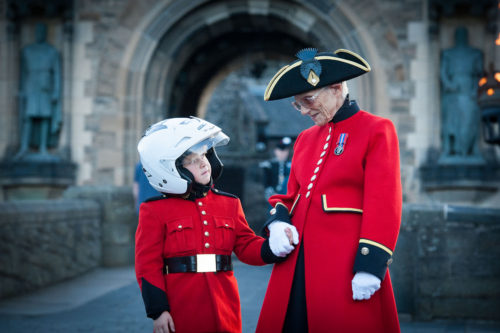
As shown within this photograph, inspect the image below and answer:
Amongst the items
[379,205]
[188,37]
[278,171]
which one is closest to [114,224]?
[278,171]

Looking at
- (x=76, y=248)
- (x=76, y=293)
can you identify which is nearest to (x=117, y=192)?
(x=76, y=248)

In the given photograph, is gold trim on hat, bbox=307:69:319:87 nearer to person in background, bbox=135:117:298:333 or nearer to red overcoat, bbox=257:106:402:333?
red overcoat, bbox=257:106:402:333

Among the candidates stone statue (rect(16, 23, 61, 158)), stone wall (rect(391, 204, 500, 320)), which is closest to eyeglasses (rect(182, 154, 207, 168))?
stone wall (rect(391, 204, 500, 320))

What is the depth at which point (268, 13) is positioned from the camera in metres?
9.11

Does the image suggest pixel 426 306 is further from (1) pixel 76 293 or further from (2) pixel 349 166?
(1) pixel 76 293

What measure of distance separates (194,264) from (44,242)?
366cm

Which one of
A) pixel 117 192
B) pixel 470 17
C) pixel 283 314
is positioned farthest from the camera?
pixel 470 17

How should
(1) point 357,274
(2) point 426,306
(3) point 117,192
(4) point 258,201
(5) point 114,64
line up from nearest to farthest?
(1) point 357,274 → (2) point 426,306 → (3) point 117,192 → (5) point 114,64 → (4) point 258,201

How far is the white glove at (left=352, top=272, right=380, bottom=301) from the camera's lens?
2.04m

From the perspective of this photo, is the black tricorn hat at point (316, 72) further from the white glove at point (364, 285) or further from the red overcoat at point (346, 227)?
the white glove at point (364, 285)

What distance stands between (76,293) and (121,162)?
3529 millimetres

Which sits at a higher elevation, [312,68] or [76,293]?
[312,68]

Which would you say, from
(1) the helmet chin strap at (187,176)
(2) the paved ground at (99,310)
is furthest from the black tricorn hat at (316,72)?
(2) the paved ground at (99,310)

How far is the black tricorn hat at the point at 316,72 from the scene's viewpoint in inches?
89.4
